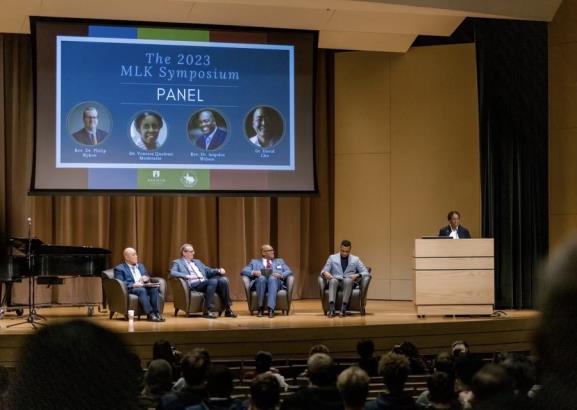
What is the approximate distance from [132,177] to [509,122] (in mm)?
4450

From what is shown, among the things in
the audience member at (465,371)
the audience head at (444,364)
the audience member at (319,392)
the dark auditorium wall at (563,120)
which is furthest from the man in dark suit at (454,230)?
the audience member at (319,392)

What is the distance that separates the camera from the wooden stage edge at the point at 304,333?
7.30 m

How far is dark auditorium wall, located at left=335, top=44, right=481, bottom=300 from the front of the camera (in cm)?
1073

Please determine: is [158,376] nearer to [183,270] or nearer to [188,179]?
[183,270]

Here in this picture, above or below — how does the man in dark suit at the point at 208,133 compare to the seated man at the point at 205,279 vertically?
above

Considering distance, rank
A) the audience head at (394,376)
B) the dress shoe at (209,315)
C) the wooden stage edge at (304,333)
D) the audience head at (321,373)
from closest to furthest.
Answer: the audience head at (394,376)
the audience head at (321,373)
the wooden stage edge at (304,333)
the dress shoe at (209,315)

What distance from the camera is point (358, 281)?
8.98 meters

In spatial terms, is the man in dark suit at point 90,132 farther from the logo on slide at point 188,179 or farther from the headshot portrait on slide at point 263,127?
the headshot portrait on slide at point 263,127

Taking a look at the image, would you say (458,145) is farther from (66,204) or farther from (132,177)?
(66,204)

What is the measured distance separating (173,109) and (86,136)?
38.9 inches

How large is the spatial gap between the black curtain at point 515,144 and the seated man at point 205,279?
330 cm

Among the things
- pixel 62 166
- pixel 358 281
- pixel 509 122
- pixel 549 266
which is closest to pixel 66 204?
pixel 62 166

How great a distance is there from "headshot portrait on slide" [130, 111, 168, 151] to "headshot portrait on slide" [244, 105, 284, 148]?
95 cm

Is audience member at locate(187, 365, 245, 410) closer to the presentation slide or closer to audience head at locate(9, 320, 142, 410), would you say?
audience head at locate(9, 320, 142, 410)
